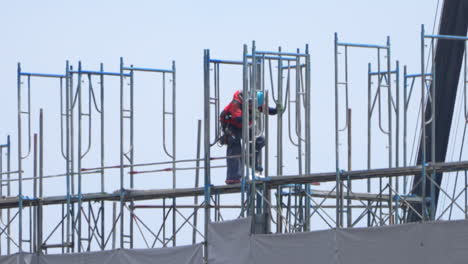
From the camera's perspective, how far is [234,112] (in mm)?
23391

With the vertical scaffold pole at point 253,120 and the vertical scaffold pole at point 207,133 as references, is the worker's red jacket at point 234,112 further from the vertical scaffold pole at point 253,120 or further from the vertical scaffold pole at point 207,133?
the vertical scaffold pole at point 253,120

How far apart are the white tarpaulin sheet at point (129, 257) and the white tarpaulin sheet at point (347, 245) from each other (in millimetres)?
470

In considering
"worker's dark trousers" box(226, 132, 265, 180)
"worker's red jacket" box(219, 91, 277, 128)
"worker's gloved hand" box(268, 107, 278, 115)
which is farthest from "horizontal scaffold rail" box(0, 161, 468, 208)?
"worker's gloved hand" box(268, 107, 278, 115)

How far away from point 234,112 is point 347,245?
410 cm

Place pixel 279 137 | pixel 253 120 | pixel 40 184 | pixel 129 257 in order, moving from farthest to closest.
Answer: pixel 40 184 < pixel 129 257 < pixel 279 137 < pixel 253 120

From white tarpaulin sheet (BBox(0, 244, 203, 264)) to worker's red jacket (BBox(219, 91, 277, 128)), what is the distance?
7.12 ft

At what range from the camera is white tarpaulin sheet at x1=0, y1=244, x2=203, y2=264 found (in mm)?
23203

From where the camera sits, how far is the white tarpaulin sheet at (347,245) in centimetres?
1897

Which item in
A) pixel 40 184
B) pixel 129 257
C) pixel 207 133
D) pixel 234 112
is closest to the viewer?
pixel 234 112

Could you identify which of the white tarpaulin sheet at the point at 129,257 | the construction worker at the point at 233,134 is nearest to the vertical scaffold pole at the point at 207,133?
the construction worker at the point at 233,134

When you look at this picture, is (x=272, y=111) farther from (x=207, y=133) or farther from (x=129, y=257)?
(x=129, y=257)

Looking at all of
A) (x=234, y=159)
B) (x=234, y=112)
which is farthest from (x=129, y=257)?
(x=234, y=112)

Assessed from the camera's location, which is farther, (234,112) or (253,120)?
(234,112)

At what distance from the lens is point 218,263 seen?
74.5 ft
